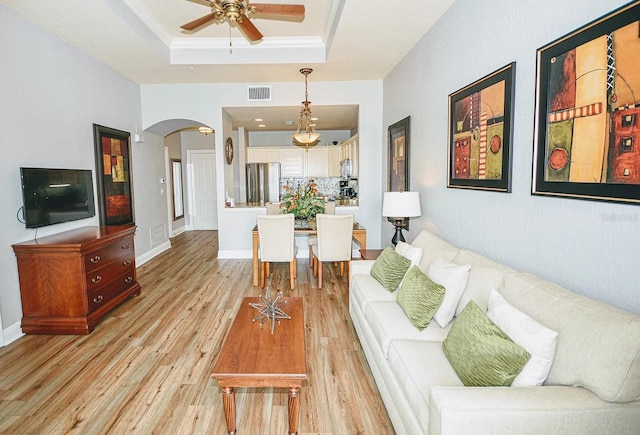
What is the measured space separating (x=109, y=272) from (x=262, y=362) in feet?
8.52

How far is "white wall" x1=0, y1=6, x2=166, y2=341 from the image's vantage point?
317cm

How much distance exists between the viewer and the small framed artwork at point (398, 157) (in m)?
4.40

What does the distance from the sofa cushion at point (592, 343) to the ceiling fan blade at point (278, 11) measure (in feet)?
8.97

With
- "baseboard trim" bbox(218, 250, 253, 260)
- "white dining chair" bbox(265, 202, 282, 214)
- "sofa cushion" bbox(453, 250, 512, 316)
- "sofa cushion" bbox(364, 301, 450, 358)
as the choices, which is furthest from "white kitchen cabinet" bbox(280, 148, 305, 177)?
"sofa cushion" bbox(453, 250, 512, 316)

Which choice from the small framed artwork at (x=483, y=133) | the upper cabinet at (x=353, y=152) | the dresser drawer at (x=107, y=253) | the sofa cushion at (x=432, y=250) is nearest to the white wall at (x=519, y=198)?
the small framed artwork at (x=483, y=133)

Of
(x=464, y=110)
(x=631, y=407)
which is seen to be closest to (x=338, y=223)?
(x=464, y=110)

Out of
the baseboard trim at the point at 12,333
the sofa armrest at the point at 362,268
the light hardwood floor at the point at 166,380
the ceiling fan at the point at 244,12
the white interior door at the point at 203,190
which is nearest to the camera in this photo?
the light hardwood floor at the point at 166,380

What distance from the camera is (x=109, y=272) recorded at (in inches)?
146

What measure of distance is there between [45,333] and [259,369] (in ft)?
8.67

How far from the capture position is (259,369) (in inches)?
73.7

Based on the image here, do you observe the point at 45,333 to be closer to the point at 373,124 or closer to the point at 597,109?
the point at 597,109

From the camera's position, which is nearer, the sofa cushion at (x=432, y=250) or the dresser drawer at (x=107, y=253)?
the sofa cushion at (x=432, y=250)

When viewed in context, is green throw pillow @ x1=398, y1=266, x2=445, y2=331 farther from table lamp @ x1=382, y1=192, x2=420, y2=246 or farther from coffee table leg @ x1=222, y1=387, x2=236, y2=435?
coffee table leg @ x1=222, y1=387, x2=236, y2=435

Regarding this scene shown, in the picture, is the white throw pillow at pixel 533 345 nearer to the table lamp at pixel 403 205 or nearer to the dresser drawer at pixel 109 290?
the table lamp at pixel 403 205
